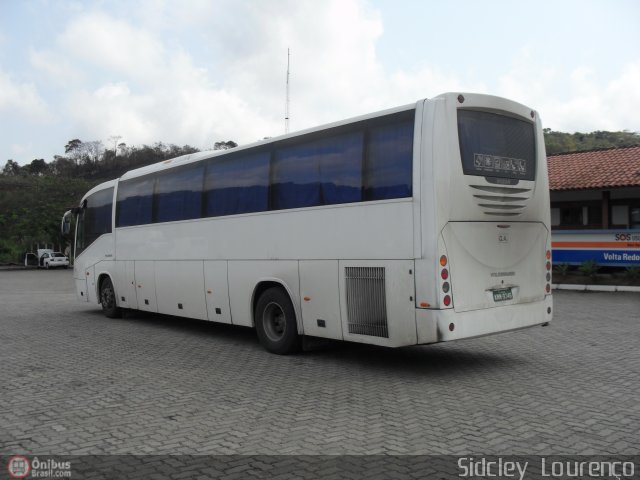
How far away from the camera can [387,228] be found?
7.80 meters

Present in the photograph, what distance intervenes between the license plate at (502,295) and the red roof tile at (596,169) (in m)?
16.5

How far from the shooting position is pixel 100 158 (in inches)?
4855

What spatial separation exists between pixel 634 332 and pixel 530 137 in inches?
196

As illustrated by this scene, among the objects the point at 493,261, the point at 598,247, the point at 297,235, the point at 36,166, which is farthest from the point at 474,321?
the point at 36,166

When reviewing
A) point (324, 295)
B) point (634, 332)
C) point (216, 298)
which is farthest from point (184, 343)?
point (634, 332)

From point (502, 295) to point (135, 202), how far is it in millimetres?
8945

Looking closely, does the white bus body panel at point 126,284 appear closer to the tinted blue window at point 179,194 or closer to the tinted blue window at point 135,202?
the tinted blue window at point 135,202

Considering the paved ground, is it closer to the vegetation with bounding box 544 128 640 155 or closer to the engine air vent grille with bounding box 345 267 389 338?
the engine air vent grille with bounding box 345 267 389 338

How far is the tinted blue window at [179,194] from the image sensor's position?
11.6 metres

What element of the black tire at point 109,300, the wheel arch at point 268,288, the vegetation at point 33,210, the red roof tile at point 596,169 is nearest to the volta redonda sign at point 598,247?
the red roof tile at point 596,169

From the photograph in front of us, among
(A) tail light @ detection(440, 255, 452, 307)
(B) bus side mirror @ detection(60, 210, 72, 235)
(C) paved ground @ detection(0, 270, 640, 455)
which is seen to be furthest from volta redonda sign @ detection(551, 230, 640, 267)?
(B) bus side mirror @ detection(60, 210, 72, 235)

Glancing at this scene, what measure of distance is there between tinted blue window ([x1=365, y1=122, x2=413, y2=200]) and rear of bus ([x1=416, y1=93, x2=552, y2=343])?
265 millimetres

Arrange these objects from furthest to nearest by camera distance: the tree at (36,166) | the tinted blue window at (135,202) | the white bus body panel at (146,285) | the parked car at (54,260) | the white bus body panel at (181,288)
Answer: the tree at (36,166), the parked car at (54,260), the tinted blue window at (135,202), the white bus body panel at (146,285), the white bus body panel at (181,288)

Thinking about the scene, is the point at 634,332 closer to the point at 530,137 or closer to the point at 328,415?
A: the point at 530,137
